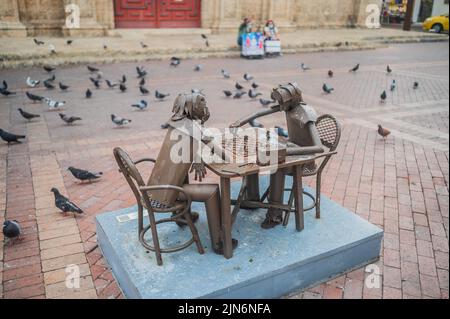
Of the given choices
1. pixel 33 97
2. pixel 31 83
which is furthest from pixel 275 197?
pixel 31 83

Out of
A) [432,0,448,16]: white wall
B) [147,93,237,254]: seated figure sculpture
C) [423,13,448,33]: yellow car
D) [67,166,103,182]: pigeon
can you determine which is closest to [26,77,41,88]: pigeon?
[67,166,103,182]: pigeon

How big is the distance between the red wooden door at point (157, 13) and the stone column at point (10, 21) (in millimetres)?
4064

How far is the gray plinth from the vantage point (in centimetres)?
316

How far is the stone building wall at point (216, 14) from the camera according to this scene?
15.8 m

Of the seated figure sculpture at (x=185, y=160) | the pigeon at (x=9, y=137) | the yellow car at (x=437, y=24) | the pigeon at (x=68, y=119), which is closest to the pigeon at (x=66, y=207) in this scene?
the seated figure sculpture at (x=185, y=160)

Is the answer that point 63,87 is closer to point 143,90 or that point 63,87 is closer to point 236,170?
point 143,90

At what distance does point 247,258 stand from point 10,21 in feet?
51.0

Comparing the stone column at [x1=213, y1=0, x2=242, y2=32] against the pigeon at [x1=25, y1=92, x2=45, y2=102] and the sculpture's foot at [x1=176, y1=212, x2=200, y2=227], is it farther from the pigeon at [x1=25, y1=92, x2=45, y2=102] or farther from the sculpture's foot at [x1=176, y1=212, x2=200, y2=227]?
the sculpture's foot at [x1=176, y1=212, x2=200, y2=227]

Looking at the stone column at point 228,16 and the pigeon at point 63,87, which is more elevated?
the stone column at point 228,16

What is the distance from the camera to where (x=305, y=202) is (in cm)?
446

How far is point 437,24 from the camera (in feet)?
94.2

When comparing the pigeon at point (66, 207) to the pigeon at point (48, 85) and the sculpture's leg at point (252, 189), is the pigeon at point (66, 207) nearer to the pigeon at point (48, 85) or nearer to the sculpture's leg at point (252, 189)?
the sculpture's leg at point (252, 189)

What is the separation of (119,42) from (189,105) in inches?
562

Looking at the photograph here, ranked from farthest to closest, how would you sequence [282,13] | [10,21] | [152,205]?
1. [282,13]
2. [10,21]
3. [152,205]
